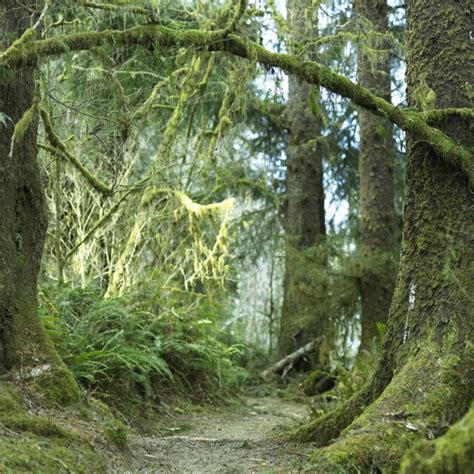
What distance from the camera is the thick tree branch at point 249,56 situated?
549 centimetres

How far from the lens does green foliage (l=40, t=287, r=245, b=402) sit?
7.93 meters

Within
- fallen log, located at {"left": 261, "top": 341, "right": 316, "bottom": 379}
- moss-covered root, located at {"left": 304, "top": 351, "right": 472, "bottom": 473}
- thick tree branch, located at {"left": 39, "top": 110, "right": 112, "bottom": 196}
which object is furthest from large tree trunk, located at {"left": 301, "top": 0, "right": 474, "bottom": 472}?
fallen log, located at {"left": 261, "top": 341, "right": 316, "bottom": 379}

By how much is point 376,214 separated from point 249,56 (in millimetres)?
6785

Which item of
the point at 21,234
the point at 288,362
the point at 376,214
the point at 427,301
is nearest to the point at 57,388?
the point at 21,234

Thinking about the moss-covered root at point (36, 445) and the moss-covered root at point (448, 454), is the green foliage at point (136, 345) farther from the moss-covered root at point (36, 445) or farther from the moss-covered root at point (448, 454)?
the moss-covered root at point (448, 454)

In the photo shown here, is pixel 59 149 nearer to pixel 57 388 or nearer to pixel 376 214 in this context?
pixel 57 388

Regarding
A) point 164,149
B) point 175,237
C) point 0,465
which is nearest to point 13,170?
point 0,465

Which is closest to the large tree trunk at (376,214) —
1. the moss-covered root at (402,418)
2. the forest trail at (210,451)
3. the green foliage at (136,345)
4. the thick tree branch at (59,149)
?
the green foliage at (136,345)

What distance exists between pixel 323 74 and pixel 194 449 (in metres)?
3.58

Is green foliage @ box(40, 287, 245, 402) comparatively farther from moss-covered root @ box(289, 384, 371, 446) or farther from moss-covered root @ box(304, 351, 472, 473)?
moss-covered root @ box(304, 351, 472, 473)

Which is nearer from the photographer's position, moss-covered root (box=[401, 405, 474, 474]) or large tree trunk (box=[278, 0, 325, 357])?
moss-covered root (box=[401, 405, 474, 474])

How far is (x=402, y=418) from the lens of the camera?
190 inches

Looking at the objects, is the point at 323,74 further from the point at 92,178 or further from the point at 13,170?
the point at 92,178

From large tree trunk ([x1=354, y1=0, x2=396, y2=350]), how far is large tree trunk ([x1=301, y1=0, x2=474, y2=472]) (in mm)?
5428
